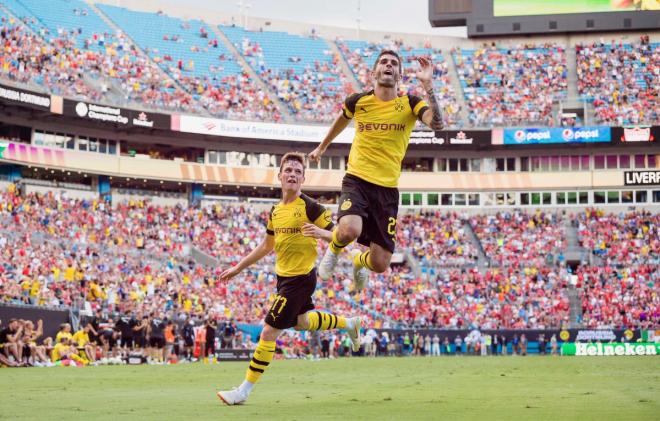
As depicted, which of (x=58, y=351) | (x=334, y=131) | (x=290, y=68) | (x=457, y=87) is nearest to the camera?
(x=334, y=131)

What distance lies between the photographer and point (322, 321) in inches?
501

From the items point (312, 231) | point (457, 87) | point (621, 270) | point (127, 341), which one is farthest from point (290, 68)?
point (312, 231)

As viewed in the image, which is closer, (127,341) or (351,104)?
(351,104)

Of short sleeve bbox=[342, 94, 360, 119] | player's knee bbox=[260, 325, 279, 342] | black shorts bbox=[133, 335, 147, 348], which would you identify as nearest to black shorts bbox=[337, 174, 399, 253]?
short sleeve bbox=[342, 94, 360, 119]

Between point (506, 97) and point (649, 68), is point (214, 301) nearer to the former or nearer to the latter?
point (506, 97)

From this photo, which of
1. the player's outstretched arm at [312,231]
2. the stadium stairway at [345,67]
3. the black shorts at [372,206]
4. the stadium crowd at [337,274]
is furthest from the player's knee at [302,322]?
the stadium stairway at [345,67]

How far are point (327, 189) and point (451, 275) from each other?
15.0 m

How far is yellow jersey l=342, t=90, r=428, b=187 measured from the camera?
11.5 m

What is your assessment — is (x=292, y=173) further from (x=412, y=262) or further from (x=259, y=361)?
(x=412, y=262)

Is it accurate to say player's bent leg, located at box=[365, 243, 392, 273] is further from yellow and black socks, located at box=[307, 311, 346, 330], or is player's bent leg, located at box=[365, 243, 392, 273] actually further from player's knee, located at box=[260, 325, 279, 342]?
player's knee, located at box=[260, 325, 279, 342]

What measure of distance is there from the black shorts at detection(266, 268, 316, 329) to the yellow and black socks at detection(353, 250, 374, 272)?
681mm

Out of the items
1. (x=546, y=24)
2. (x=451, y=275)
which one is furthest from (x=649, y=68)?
(x=451, y=275)

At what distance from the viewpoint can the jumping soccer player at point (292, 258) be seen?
11.9 metres

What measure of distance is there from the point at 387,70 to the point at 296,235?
8.94ft
